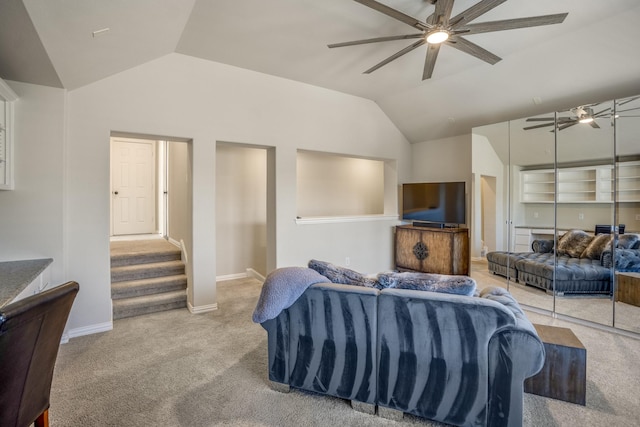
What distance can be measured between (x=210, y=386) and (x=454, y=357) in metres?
1.69

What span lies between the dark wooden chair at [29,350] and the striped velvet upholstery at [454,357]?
1580mm

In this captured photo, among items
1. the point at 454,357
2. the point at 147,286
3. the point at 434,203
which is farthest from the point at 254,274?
the point at 454,357

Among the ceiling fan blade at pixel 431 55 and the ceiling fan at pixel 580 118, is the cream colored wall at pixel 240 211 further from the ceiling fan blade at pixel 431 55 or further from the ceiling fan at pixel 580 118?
the ceiling fan at pixel 580 118

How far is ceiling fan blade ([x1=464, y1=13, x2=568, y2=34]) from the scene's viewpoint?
212cm

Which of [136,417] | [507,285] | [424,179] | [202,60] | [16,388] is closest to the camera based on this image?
[16,388]

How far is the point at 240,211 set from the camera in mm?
5355

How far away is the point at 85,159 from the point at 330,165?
4131 mm

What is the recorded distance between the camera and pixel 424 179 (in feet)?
19.2

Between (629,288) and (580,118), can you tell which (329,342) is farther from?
(580,118)

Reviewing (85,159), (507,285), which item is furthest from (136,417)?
(507,285)

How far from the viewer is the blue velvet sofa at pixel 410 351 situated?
1.61m

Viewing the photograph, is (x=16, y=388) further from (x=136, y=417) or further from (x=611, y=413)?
(x=611, y=413)

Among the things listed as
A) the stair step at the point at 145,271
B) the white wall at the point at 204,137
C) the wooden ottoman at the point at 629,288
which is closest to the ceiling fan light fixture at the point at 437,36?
the white wall at the point at 204,137

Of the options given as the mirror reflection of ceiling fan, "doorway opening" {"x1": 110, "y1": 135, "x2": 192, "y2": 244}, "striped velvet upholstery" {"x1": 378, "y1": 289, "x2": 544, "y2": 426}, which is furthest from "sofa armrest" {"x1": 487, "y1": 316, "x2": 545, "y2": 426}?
"doorway opening" {"x1": 110, "y1": 135, "x2": 192, "y2": 244}
